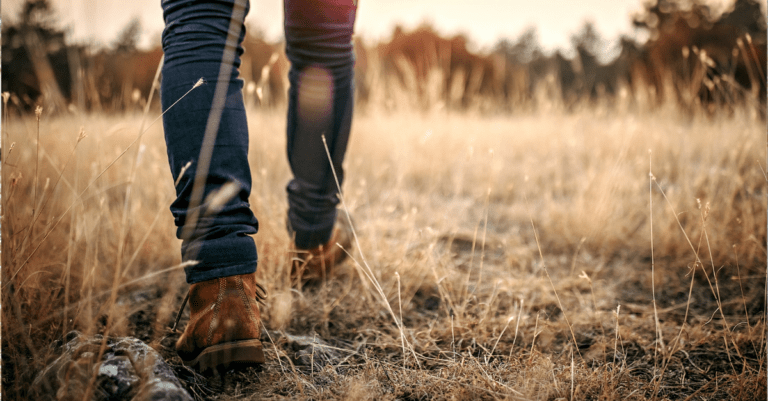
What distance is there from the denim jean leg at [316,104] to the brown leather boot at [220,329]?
0.40 metres

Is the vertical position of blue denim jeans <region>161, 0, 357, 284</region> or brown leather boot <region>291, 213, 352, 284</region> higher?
blue denim jeans <region>161, 0, 357, 284</region>

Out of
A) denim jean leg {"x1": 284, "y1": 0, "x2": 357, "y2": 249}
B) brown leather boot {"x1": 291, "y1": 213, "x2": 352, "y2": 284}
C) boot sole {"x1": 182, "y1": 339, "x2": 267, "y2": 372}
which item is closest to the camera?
boot sole {"x1": 182, "y1": 339, "x2": 267, "y2": 372}

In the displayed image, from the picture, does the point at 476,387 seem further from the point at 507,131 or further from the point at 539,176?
the point at 507,131

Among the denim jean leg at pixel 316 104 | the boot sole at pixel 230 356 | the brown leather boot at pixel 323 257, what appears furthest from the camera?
the brown leather boot at pixel 323 257

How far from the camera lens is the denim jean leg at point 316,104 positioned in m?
0.94

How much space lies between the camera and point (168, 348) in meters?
0.83

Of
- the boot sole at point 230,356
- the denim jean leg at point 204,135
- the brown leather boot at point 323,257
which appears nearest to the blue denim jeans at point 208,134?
the denim jean leg at point 204,135

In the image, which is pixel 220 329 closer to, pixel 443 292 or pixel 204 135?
pixel 204 135

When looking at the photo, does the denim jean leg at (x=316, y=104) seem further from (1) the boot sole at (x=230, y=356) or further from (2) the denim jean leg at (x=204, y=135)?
(1) the boot sole at (x=230, y=356)

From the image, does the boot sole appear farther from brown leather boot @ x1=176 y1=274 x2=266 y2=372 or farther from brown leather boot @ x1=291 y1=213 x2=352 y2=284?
brown leather boot @ x1=291 y1=213 x2=352 y2=284

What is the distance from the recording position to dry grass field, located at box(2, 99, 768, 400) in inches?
29.1

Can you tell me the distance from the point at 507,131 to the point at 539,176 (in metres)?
1.40

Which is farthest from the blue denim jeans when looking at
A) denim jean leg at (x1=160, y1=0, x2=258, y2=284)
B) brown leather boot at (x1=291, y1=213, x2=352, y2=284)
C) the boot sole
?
brown leather boot at (x1=291, y1=213, x2=352, y2=284)

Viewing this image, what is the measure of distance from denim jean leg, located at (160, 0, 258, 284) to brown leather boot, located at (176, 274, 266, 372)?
0.03 metres
